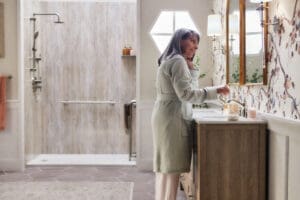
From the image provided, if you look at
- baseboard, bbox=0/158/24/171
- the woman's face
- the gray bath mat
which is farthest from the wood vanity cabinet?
baseboard, bbox=0/158/24/171

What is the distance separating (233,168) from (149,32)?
2.57 m

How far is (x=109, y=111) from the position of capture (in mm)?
5930

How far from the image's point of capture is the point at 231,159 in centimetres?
267

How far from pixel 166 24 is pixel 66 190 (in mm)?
2195

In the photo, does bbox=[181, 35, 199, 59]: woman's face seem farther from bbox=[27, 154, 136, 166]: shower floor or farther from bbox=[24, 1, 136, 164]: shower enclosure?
bbox=[24, 1, 136, 164]: shower enclosure

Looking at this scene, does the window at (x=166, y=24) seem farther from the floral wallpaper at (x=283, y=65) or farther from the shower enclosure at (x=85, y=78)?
the floral wallpaper at (x=283, y=65)

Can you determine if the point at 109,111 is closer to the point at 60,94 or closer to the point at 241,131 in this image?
the point at 60,94

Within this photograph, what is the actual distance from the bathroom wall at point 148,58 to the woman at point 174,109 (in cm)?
200

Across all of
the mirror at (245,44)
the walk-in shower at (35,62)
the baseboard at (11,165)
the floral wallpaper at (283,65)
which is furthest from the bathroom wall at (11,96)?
the floral wallpaper at (283,65)

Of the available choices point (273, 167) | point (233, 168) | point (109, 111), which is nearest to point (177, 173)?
point (233, 168)

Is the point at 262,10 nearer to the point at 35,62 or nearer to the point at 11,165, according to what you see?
the point at 11,165

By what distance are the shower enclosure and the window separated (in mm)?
1013

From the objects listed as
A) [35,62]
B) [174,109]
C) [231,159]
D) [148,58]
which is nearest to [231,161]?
[231,159]

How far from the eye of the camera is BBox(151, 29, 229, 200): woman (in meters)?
2.77
